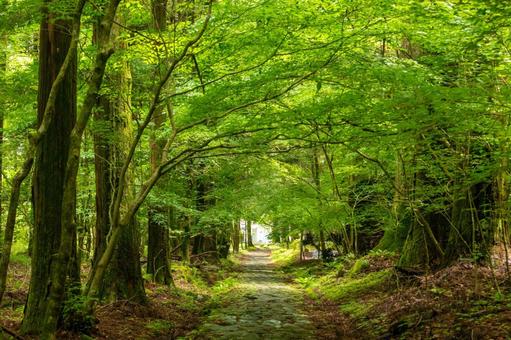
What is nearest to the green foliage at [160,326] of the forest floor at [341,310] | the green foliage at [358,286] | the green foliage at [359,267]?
the forest floor at [341,310]

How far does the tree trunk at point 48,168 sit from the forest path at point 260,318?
3404mm

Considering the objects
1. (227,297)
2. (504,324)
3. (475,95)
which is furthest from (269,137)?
(227,297)

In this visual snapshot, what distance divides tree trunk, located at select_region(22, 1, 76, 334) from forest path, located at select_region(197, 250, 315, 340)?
3404mm

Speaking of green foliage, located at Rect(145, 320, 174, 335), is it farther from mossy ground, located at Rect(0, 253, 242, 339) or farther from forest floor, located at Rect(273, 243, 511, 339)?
forest floor, located at Rect(273, 243, 511, 339)

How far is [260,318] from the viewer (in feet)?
35.7

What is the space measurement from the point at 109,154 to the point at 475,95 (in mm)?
6866

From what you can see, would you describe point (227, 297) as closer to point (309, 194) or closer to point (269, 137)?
point (309, 194)

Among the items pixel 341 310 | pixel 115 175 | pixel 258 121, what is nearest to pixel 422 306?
pixel 341 310

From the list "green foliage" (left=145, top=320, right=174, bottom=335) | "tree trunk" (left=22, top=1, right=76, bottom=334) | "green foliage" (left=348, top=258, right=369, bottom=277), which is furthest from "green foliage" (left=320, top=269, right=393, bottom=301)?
"tree trunk" (left=22, top=1, right=76, bottom=334)

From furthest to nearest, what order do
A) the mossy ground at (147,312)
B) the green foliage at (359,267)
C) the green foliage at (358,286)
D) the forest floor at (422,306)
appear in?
the green foliage at (359,267), the green foliage at (358,286), the mossy ground at (147,312), the forest floor at (422,306)

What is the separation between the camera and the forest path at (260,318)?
9.02 metres

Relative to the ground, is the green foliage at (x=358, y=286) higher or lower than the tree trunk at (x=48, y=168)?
lower

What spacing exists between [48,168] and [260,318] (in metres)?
6.46

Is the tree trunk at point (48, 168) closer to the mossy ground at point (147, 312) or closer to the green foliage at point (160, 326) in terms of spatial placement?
the mossy ground at point (147, 312)
